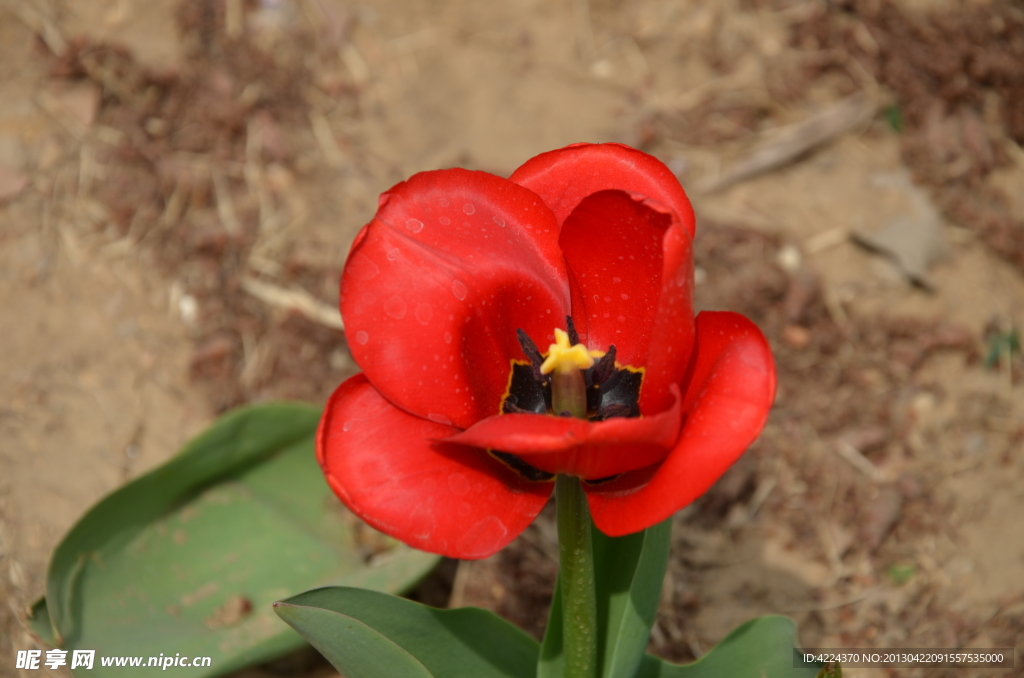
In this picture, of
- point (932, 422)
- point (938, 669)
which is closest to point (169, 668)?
point (938, 669)

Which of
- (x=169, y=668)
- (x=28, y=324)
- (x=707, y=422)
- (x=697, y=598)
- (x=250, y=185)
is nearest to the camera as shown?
(x=707, y=422)

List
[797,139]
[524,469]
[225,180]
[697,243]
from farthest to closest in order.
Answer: [797,139]
[225,180]
[697,243]
[524,469]

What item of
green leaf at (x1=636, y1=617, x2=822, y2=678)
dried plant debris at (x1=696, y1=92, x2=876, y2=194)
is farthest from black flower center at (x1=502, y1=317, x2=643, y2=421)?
dried plant debris at (x1=696, y1=92, x2=876, y2=194)

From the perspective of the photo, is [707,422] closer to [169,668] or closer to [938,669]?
[169,668]

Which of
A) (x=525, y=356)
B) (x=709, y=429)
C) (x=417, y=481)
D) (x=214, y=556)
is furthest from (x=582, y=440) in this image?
(x=214, y=556)

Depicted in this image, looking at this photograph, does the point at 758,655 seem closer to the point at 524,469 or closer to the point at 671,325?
the point at 524,469

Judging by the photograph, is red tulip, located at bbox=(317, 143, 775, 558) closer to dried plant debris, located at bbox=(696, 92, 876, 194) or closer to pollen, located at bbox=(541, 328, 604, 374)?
pollen, located at bbox=(541, 328, 604, 374)
